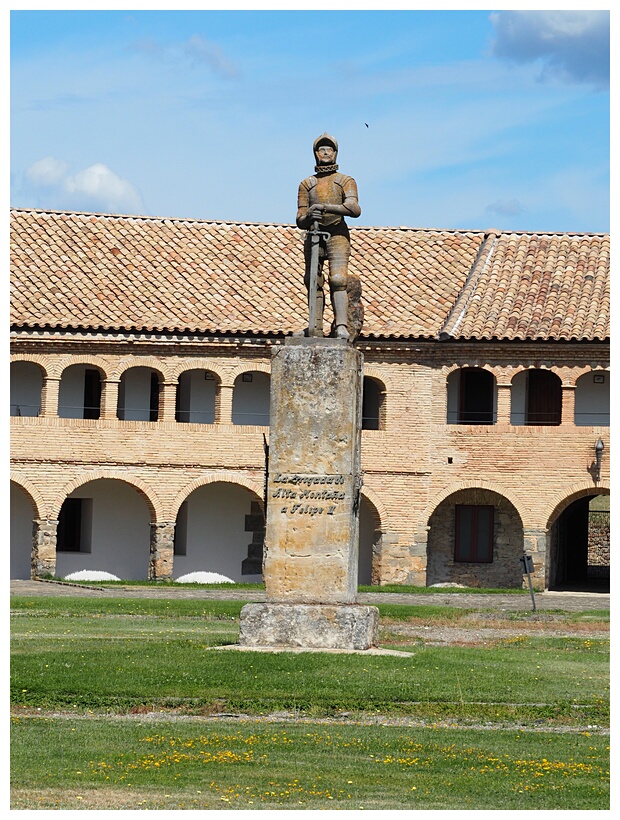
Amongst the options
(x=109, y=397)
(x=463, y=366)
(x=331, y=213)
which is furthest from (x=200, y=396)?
(x=331, y=213)

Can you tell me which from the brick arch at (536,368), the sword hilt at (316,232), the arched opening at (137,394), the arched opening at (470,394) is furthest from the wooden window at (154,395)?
the sword hilt at (316,232)

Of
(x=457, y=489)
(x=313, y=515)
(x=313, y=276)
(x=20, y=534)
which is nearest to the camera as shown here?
(x=313, y=515)

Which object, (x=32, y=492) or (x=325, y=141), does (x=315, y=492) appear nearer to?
(x=325, y=141)

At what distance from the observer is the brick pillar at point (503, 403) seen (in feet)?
113

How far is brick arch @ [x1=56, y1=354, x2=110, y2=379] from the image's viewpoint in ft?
111

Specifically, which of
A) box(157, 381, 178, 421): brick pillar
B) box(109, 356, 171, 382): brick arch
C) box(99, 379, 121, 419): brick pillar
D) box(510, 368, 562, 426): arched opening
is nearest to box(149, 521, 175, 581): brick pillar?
box(157, 381, 178, 421): brick pillar

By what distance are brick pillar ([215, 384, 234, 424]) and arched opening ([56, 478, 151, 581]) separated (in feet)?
8.43

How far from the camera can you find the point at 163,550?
33.8 metres

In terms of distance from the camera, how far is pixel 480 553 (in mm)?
35094

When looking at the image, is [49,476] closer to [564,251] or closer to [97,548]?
[97,548]

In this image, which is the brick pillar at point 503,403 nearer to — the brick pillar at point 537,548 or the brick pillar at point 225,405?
the brick pillar at point 537,548

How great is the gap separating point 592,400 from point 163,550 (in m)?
9.90

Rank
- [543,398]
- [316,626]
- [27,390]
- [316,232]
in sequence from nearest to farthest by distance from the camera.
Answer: [316,626], [316,232], [27,390], [543,398]

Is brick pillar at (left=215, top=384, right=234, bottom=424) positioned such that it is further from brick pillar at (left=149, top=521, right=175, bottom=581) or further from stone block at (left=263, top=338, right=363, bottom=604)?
stone block at (left=263, top=338, right=363, bottom=604)
